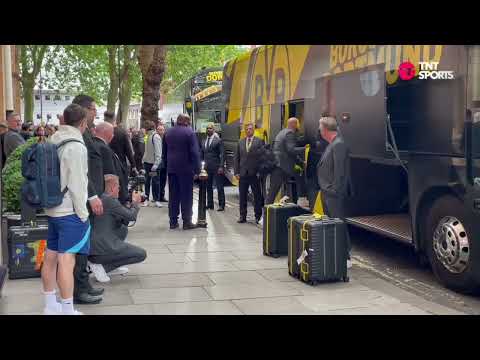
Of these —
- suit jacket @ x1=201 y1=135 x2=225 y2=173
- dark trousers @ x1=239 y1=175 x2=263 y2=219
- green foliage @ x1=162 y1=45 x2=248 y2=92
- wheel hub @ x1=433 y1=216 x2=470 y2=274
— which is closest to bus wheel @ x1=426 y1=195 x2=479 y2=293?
wheel hub @ x1=433 y1=216 x2=470 y2=274

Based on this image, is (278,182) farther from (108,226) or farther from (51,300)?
(51,300)

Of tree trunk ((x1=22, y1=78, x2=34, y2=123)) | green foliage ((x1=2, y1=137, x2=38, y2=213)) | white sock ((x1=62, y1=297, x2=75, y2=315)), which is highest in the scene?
tree trunk ((x1=22, y1=78, x2=34, y2=123))

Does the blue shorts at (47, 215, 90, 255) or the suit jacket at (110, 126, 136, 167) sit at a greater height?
the suit jacket at (110, 126, 136, 167)

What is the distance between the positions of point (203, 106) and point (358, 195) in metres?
14.6

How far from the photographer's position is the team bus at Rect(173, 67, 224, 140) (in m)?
22.6

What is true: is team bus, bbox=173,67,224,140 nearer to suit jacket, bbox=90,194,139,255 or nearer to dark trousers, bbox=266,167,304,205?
dark trousers, bbox=266,167,304,205

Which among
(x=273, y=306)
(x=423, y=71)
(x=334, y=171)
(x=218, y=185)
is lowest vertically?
(x=273, y=306)

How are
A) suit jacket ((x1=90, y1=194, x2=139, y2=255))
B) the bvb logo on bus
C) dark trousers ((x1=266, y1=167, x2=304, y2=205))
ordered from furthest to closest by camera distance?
1. the bvb logo on bus
2. dark trousers ((x1=266, y1=167, x2=304, y2=205))
3. suit jacket ((x1=90, y1=194, x2=139, y2=255))

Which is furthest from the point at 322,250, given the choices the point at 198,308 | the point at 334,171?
the point at 198,308

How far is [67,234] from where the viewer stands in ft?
18.0

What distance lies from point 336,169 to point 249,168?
12.8 feet

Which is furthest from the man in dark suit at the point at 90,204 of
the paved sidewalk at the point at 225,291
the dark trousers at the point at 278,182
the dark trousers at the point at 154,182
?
the dark trousers at the point at 154,182
